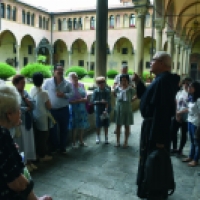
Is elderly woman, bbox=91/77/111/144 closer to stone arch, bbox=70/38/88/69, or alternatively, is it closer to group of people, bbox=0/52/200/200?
group of people, bbox=0/52/200/200

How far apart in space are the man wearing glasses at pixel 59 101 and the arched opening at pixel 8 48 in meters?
28.9

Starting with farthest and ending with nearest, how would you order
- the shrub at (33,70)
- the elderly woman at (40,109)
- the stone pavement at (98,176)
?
1. the shrub at (33,70)
2. the elderly woman at (40,109)
3. the stone pavement at (98,176)

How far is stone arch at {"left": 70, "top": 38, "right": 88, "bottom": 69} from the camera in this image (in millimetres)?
37713

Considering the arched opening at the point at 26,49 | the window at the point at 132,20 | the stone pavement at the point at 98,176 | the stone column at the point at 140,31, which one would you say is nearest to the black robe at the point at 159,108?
the stone pavement at the point at 98,176

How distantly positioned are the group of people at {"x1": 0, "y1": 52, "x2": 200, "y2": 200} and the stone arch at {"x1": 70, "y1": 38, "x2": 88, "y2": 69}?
33.2m

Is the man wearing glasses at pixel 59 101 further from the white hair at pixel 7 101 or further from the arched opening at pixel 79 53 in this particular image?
the arched opening at pixel 79 53

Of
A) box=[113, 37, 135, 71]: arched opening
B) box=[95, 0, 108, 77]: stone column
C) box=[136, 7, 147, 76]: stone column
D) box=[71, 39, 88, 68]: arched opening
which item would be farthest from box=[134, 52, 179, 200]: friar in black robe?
box=[71, 39, 88, 68]: arched opening

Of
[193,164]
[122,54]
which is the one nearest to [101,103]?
[193,164]

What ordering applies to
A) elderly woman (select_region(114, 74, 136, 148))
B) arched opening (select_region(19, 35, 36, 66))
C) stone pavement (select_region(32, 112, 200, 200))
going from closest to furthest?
stone pavement (select_region(32, 112, 200, 200)), elderly woman (select_region(114, 74, 136, 148)), arched opening (select_region(19, 35, 36, 66))

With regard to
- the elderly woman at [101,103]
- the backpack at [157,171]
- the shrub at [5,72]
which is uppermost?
the shrub at [5,72]

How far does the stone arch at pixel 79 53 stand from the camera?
3771cm

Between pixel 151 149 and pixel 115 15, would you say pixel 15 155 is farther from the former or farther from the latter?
pixel 115 15

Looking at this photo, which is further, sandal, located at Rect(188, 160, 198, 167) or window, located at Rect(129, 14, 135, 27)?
window, located at Rect(129, 14, 135, 27)

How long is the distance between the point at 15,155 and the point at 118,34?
32602mm
